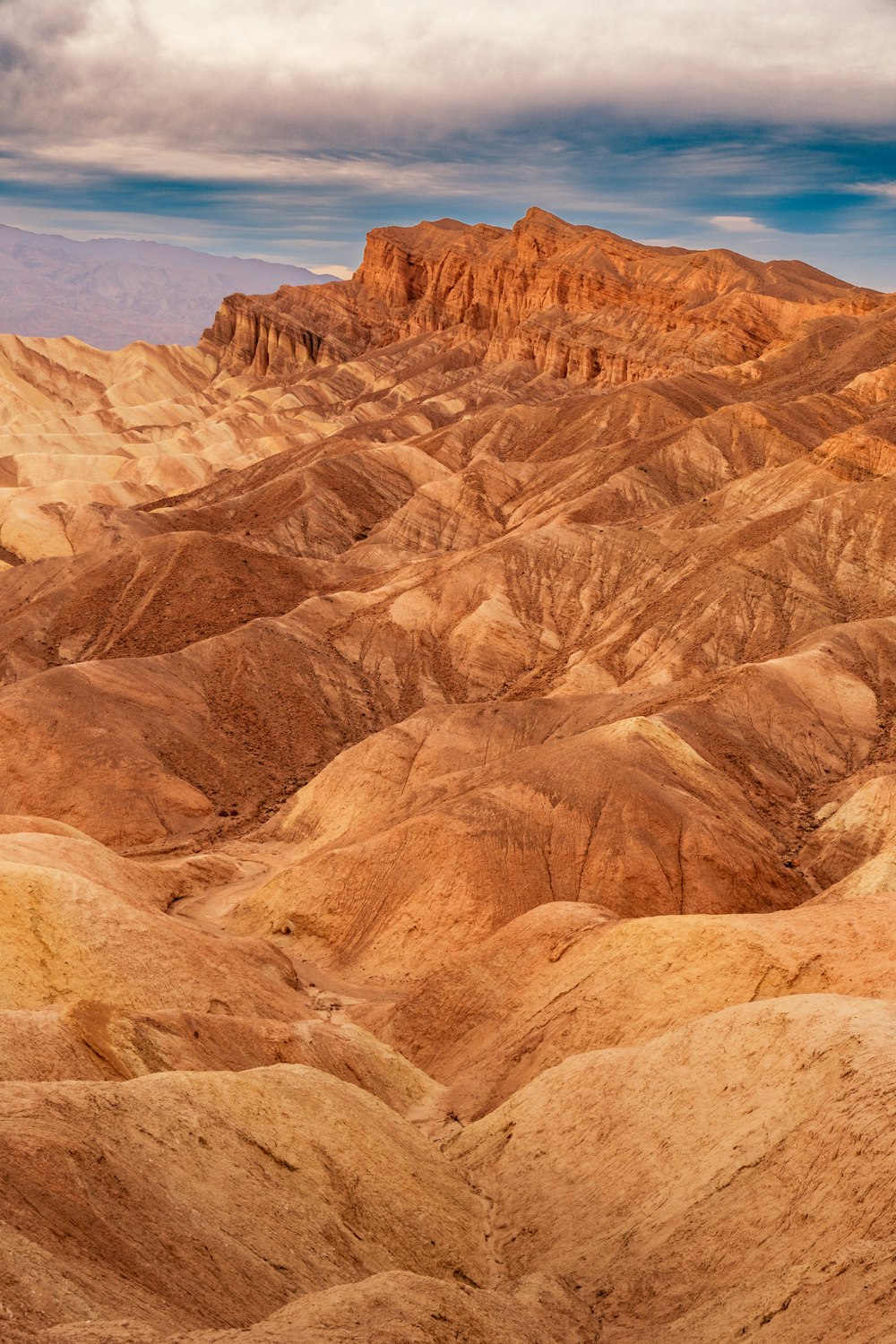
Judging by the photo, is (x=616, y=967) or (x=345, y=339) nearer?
(x=616, y=967)

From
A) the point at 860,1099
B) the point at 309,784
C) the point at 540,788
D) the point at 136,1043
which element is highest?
the point at 860,1099

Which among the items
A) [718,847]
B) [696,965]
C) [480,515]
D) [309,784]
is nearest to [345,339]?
[480,515]

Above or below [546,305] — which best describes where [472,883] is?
below

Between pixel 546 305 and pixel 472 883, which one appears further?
pixel 546 305

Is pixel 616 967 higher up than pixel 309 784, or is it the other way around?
pixel 616 967

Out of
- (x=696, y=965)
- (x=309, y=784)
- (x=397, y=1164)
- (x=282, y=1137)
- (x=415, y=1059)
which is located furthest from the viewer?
(x=309, y=784)

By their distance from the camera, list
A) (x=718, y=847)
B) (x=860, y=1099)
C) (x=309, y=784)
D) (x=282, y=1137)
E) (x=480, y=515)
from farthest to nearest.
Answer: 1. (x=480, y=515)
2. (x=309, y=784)
3. (x=718, y=847)
4. (x=282, y=1137)
5. (x=860, y=1099)

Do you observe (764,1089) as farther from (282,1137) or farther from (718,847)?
(718,847)
